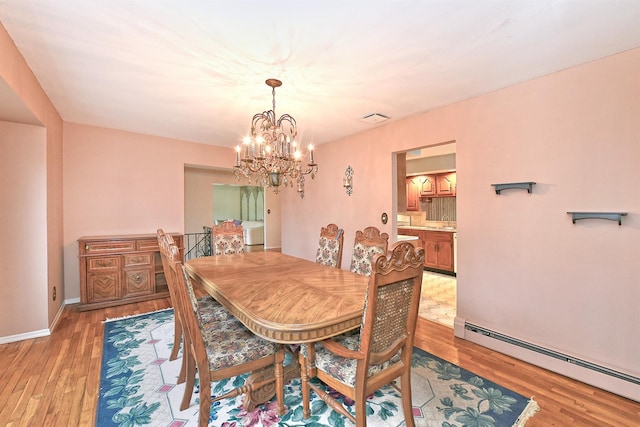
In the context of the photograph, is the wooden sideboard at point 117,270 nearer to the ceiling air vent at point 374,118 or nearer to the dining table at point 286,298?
the dining table at point 286,298

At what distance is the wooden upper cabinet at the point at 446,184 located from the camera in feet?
19.4

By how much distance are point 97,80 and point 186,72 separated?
93cm

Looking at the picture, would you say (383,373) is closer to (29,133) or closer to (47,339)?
(47,339)

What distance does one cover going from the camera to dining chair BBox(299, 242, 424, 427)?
1.33 metres

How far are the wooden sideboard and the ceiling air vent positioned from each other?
3476 millimetres

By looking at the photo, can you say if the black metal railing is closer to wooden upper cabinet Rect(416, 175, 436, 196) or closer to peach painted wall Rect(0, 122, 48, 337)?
peach painted wall Rect(0, 122, 48, 337)

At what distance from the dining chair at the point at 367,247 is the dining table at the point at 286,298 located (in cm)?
33

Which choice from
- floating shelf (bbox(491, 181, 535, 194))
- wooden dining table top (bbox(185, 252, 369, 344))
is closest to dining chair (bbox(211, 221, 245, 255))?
wooden dining table top (bbox(185, 252, 369, 344))

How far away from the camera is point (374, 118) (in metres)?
3.52

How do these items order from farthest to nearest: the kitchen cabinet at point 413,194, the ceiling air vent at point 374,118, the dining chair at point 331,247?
the kitchen cabinet at point 413,194, the ceiling air vent at point 374,118, the dining chair at point 331,247

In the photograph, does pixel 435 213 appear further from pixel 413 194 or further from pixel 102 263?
pixel 102 263

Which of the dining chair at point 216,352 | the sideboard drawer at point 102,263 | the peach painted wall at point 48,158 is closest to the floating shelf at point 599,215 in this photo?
the dining chair at point 216,352

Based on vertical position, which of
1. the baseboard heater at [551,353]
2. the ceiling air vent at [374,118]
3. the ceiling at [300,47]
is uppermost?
the ceiling air vent at [374,118]

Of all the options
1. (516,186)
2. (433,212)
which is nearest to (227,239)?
(516,186)
